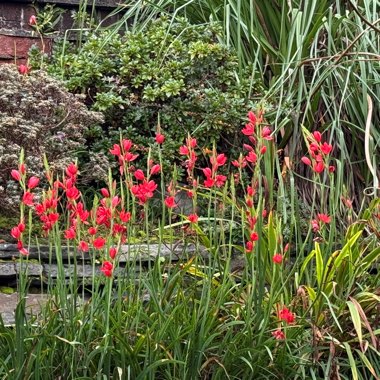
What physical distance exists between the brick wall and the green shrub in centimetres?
34

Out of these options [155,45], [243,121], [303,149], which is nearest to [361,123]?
[303,149]

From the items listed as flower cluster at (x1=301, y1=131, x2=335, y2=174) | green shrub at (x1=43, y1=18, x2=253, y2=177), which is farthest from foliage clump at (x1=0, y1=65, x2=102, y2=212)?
flower cluster at (x1=301, y1=131, x2=335, y2=174)

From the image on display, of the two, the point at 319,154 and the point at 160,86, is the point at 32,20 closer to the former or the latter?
the point at 160,86

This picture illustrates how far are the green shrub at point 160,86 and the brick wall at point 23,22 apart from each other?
0.34 meters

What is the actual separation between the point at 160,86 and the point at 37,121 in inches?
26.7

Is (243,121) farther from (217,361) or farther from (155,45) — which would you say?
(217,361)

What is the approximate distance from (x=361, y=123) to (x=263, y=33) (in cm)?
80

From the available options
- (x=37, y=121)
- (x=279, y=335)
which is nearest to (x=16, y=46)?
(x=37, y=121)

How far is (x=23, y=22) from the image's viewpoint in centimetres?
518

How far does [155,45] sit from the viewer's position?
4574 millimetres

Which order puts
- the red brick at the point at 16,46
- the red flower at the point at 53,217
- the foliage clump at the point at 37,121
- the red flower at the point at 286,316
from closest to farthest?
1. the red flower at the point at 53,217
2. the red flower at the point at 286,316
3. the foliage clump at the point at 37,121
4. the red brick at the point at 16,46

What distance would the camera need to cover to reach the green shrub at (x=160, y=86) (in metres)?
4.37

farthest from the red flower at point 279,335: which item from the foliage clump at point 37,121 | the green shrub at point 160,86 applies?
the green shrub at point 160,86

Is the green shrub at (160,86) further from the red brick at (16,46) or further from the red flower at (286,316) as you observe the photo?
the red flower at (286,316)
